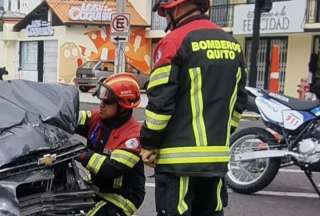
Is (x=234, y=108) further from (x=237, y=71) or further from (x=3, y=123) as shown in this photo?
(x=3, y=123)

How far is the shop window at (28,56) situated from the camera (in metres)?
38.5

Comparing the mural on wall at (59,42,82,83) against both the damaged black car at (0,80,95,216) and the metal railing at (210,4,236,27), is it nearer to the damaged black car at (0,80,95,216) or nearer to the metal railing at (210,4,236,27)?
the metal railing at (210,4,236,27)

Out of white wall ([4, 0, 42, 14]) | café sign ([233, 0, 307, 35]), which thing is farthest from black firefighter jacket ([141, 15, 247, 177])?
white wall ([4, 0, 42, 14])

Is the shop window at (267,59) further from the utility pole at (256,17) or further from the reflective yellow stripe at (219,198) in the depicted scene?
the reflective yellow stripe at (219,198)

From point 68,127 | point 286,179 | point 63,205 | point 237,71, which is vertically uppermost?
point 237,71

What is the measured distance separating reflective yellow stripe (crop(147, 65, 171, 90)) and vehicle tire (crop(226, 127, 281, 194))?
3661 mm

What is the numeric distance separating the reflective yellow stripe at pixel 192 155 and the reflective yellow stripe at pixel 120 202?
1.18ft

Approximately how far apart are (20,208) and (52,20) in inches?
1332

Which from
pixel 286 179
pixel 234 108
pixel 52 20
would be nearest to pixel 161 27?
pixel 52 20

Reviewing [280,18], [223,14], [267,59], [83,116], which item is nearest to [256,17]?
[280,18]

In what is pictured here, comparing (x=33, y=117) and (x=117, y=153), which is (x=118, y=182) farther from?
(x=33, y=117)

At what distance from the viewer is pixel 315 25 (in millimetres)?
23844

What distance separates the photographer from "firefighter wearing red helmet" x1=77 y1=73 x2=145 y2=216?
11.8 ft

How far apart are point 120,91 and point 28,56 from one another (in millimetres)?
36787
